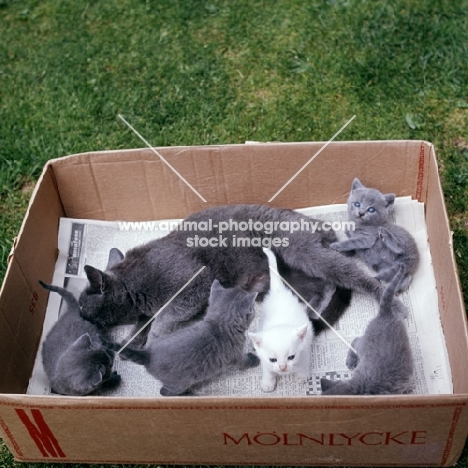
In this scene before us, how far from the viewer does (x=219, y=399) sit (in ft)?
5.55

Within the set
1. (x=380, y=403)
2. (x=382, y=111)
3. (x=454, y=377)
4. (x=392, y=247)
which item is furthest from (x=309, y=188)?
(x=380, y=403)

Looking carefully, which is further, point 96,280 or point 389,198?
point 389,198

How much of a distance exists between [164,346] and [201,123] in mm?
1310

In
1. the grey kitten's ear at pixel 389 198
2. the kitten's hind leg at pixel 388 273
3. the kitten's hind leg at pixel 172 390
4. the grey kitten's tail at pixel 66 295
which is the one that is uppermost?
the grey kitten's ear at pixel 389 198

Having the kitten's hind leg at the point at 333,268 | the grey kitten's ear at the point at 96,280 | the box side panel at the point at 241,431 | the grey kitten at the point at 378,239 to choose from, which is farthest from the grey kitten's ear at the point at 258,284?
the box side panel at the point at 241,431

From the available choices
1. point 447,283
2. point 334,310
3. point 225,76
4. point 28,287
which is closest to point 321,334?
point 334,310

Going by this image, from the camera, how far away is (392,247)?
2.36 m

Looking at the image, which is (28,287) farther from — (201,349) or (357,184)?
(357,184)

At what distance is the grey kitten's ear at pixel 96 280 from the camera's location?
85.0 inches

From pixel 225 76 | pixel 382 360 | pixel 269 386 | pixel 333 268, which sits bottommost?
pixel 269 386

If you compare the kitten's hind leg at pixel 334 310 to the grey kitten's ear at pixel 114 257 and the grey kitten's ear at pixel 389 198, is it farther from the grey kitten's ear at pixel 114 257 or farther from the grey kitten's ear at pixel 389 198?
the grey kitten's ear at pixel 114 257

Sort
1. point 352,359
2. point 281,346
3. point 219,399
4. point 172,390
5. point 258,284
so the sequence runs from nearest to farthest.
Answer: point 219,399 → point 281,346 → point 172,390 → point 352,359 → point 258,284

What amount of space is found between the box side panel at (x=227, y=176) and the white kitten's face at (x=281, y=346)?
705mm

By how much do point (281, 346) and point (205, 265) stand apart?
48 cm
